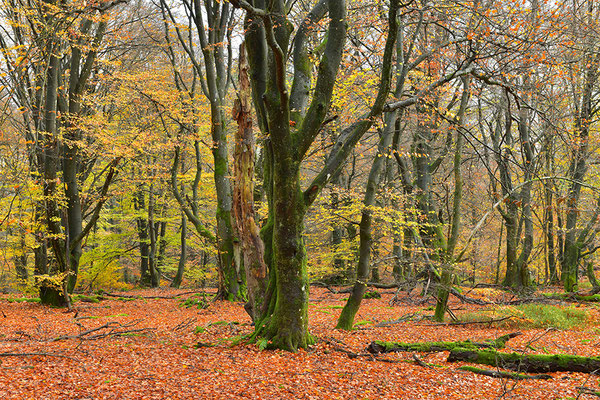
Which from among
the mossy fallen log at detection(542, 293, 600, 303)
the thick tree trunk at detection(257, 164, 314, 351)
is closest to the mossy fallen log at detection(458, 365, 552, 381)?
the thick tree trunk at detection(257, 164, 314, 351)

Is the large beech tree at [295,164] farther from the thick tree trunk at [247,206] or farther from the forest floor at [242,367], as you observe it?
the thick tree trunk at [247,206]

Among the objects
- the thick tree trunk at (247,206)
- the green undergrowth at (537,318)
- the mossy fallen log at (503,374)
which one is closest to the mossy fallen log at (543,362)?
the mossy fallen log at (503,374)

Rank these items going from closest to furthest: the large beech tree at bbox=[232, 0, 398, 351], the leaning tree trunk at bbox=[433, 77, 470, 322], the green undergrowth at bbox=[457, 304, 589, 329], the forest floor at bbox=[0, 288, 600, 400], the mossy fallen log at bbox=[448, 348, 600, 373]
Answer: the forest floor at bbox=[0, 288, 600, 400]
the mossy fallen log at bbox=[448, 348, 600, 373]
the large beech tree at bbox=[232, 0, 398, 351]
the leaning tree trunk at bbox=[433, 77, 470, 322]
the green undergrowth at bbox=[457, 304, 589, 329]

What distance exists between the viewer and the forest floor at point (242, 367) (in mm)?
4203

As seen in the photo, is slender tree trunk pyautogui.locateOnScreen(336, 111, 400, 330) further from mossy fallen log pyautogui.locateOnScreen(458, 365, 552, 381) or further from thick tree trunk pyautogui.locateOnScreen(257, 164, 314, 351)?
mossy fallen log pyautogui.locateOnScreen(458, 365, 552, 381)

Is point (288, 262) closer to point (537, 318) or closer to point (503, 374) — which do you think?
point (503, 374)

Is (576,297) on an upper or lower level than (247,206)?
lower

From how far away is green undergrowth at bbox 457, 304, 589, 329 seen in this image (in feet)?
26.8

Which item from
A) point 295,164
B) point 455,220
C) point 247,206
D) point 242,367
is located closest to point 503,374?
point 242,367

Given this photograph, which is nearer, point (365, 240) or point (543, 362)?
point (543, 362)

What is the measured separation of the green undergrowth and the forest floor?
0.16 m

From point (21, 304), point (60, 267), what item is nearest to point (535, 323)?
point (60, 267)

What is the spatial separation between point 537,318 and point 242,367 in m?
6.56

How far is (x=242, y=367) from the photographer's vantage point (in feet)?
16.5
